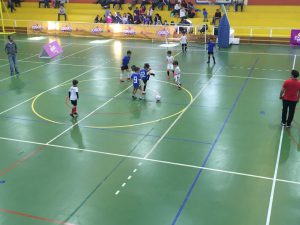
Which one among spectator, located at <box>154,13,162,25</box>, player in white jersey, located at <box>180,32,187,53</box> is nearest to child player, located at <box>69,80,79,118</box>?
player in white jersey, located at <box>180,32,187,53</box>

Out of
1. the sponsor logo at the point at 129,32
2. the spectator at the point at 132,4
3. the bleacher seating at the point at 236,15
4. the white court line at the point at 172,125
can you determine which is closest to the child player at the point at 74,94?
the white court line at the point at 172,125

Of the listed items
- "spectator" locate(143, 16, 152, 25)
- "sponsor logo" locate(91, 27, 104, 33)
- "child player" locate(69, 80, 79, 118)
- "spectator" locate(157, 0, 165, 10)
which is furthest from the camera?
"spectator" locate(157, 0, 165, 10)

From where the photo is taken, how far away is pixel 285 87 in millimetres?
12727

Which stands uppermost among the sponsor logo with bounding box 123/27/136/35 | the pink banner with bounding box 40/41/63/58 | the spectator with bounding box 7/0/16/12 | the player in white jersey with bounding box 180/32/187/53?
the spectator with bounding box 7/0/16/12

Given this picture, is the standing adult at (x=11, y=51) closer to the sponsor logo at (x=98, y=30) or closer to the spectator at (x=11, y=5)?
the sponsor logo at (x=98, y=30)

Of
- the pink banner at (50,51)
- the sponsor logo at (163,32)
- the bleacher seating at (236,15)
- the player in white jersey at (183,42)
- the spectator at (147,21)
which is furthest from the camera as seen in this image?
the spectator at (147,21)

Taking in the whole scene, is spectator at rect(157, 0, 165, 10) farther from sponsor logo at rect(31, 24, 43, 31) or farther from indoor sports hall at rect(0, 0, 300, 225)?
indoor sports hall at rect(0, 0, 300, 225)

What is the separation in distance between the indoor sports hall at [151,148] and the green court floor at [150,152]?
0.12ft

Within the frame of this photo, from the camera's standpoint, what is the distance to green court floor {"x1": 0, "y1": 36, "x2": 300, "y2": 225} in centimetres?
874

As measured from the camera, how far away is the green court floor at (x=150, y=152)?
8742mm

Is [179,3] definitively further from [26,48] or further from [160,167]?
[160,167]

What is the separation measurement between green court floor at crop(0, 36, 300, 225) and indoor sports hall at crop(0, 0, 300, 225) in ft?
0.12

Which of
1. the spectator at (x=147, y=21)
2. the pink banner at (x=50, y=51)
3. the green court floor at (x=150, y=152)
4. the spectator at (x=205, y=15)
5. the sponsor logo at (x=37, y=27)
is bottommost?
the green court floor at (x=150, y=152)

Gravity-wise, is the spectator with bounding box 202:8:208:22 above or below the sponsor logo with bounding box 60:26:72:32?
above
